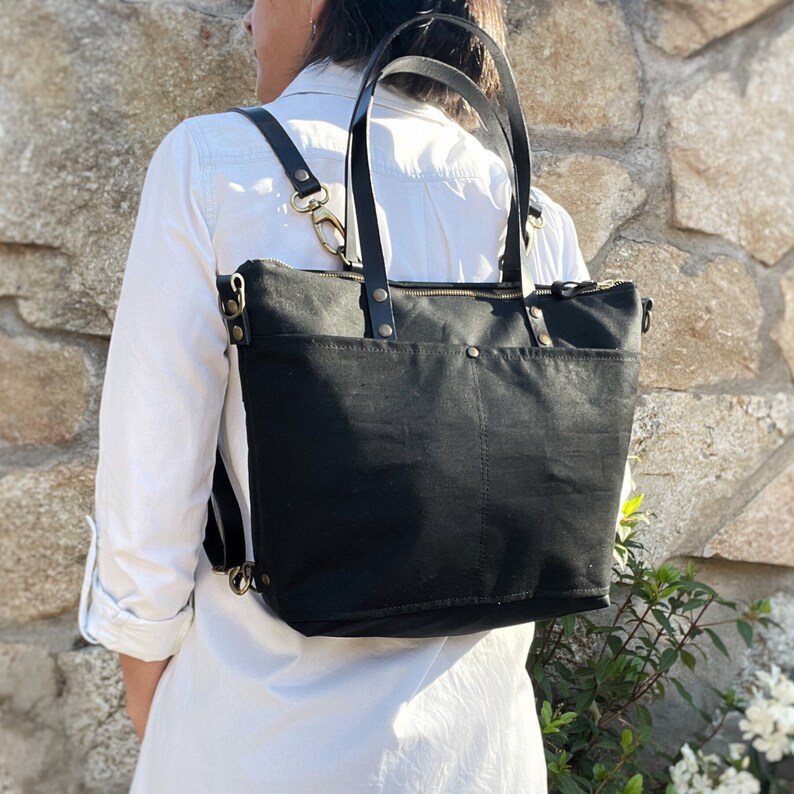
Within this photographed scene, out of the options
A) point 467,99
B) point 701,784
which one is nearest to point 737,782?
point 701,784

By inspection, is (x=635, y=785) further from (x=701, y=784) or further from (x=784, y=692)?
(x=784, y=692)

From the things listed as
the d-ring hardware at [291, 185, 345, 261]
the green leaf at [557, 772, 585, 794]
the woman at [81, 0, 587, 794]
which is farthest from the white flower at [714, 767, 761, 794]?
the d-ring hardware at [291, 185, 345, 261]

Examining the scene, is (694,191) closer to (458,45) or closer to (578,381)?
(458,45)

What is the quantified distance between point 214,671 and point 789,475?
129 centimetres

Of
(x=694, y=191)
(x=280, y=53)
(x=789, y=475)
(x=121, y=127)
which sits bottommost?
(x=789, y=475)

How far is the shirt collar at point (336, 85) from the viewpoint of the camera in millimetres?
967

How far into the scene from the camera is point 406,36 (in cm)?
99

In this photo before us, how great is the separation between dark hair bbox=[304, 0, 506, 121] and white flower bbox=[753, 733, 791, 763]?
1281 millimetres

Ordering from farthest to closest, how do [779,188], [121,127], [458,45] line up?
1. [779,188]
2. [121,127]
3. [458,45]

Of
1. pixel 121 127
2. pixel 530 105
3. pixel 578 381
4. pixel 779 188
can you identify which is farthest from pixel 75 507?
pixel 779 188

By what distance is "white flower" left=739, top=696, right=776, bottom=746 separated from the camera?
1.65 m

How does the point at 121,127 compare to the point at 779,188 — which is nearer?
the point at 121,127

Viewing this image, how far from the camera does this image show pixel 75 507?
4.47 feet

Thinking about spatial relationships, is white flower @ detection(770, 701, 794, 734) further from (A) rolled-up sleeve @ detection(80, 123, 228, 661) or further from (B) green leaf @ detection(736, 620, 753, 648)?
(A) rolled-up sleeve @ detection(80, 123, 228, 661)
